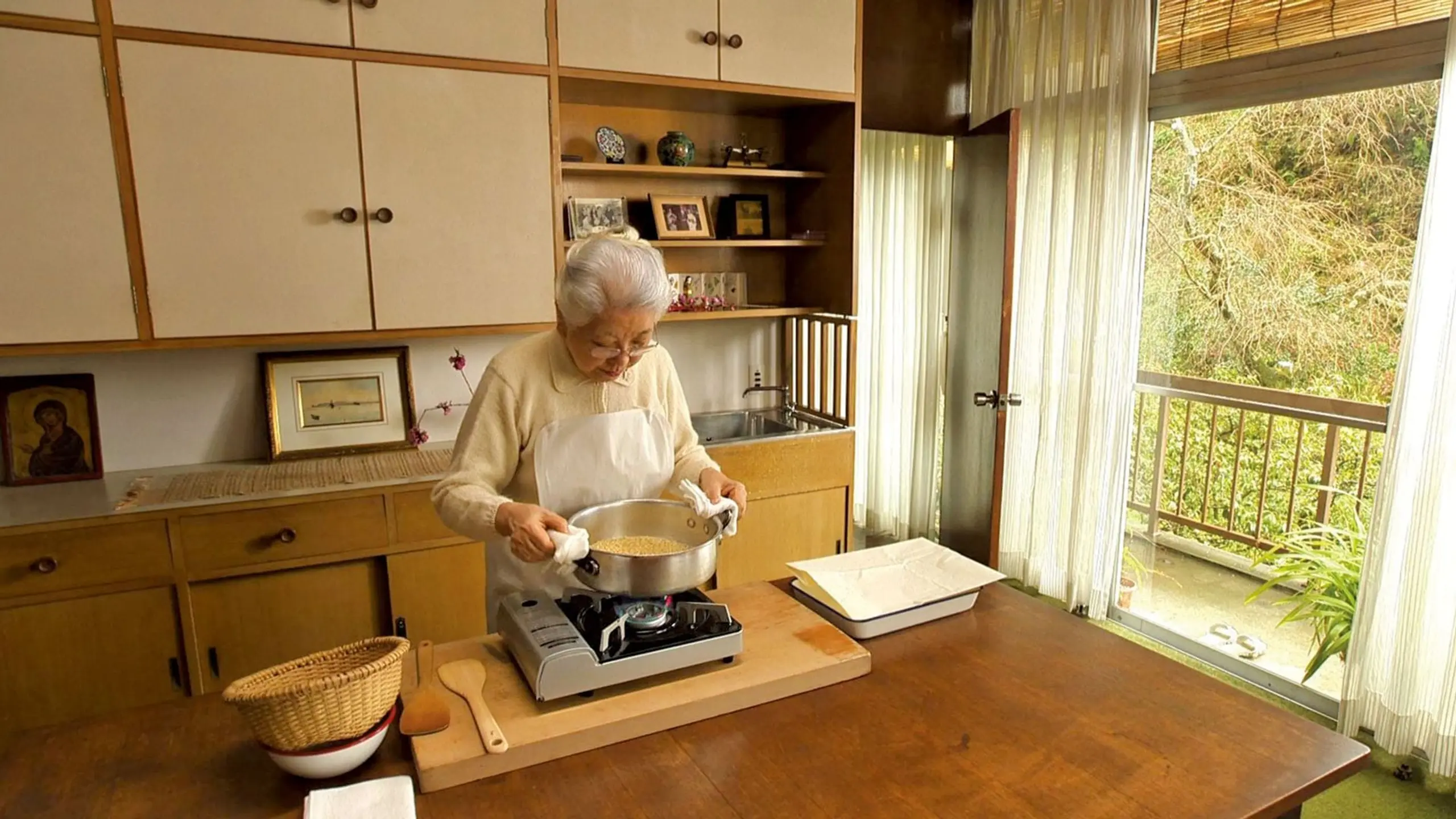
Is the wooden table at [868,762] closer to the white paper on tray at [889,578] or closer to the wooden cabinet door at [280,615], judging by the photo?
the white paper on tray at [889,578]

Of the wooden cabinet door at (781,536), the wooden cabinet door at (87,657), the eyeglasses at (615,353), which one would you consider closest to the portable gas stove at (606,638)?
the eyeglasses at (615,353)

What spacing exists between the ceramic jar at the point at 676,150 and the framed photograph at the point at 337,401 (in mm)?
1167

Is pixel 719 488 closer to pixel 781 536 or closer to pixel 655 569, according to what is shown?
pixel 655 569

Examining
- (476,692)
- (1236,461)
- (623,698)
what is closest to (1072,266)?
(1236,461)

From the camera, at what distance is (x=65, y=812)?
1051mm

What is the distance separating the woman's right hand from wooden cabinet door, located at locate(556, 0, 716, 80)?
71.3 inches

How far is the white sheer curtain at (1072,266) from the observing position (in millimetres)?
3010

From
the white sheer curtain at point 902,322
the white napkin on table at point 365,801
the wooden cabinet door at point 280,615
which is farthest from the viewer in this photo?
the white sheer curtain at point 902,322

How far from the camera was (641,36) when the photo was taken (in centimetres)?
274

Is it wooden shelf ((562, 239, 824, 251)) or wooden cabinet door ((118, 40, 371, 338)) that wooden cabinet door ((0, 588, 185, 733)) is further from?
wooden shelf ((562, 239, 824, 251))

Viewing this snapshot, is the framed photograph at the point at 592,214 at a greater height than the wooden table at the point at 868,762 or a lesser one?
greater

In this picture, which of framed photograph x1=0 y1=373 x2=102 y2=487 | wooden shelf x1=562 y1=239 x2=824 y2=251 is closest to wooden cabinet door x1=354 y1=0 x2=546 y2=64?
wooden shelf x1=562 y1=239 x2=824 y2=251

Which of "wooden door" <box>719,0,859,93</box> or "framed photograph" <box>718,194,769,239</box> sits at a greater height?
"wooden door" <box>719,0,859,93</box>

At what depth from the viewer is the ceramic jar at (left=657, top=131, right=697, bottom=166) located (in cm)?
306
